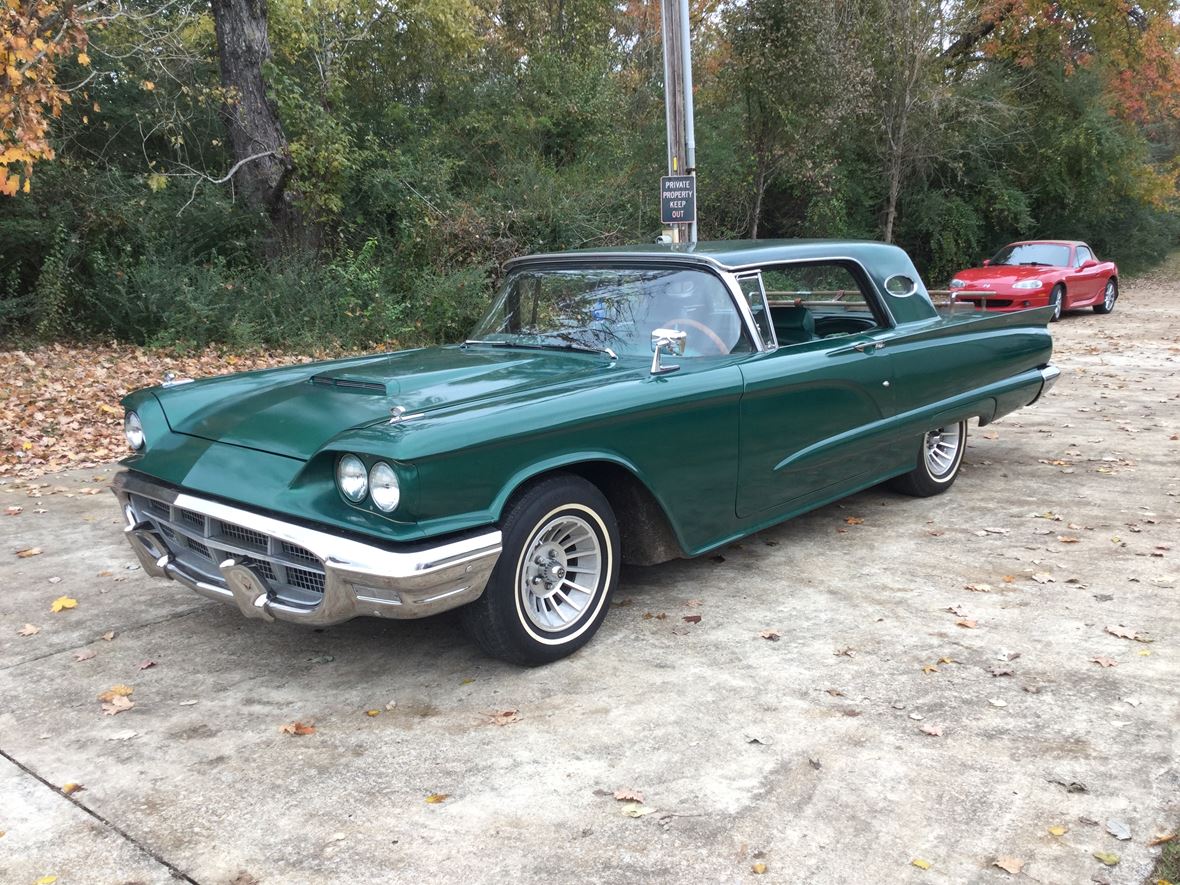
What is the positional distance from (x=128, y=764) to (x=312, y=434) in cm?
123

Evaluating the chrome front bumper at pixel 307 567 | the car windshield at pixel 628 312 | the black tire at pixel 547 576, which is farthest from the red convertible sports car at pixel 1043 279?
the chrome front bumper at pixel 307 567

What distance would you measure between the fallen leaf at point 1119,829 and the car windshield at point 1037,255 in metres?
15.6

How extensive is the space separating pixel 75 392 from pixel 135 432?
18.7 ft

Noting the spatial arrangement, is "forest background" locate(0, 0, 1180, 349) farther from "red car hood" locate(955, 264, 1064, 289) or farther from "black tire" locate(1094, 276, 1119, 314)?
"black tire" locate(1094, 276, 1119, 314)

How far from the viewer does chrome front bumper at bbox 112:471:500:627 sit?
320 cm

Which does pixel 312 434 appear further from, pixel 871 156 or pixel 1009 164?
pixel 1009 164

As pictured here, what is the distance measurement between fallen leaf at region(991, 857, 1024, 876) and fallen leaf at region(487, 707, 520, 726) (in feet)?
5.12

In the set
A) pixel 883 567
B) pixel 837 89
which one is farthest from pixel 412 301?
pixel 883 567

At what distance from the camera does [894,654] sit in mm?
3885

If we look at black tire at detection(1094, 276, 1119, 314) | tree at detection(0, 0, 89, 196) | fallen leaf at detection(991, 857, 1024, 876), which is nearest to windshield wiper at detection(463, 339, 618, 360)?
fallen leaf at detection(991, 857, 1024, 876)

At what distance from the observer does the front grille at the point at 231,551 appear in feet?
11.1

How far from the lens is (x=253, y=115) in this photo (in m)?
12.0

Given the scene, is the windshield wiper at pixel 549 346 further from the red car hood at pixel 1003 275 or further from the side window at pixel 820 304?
the red car hood at pixel 1003 275

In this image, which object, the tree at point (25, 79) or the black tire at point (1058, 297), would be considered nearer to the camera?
the tree at point (25, 79)
